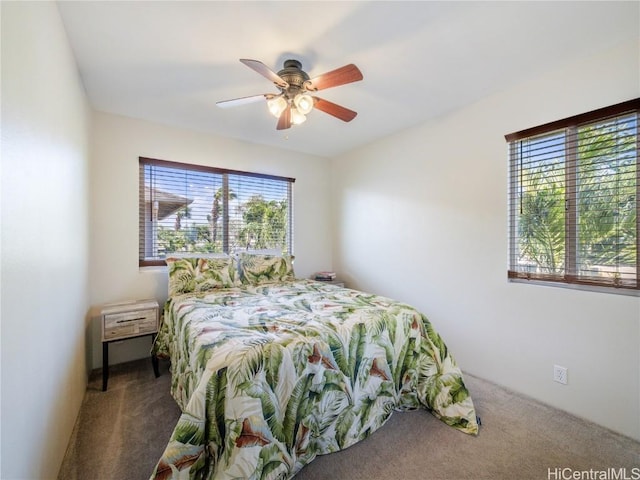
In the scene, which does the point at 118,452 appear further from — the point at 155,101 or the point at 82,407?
the point at 155,101

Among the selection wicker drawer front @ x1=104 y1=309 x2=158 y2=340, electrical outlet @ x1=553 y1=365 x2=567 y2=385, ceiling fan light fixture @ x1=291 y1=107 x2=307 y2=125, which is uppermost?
ceiling fan light fixture @ x1=291 y1=107 x2=307 y2=125

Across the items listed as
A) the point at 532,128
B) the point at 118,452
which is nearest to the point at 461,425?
the point at 118,452

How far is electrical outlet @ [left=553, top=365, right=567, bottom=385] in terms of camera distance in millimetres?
1973

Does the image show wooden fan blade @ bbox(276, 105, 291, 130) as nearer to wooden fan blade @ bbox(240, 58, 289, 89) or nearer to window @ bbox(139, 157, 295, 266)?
wooden fan blade @ bbox(240, 58, 289, 89)

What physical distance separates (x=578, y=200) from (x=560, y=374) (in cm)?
126

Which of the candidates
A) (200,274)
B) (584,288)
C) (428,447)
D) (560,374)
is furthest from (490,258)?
(200,274)

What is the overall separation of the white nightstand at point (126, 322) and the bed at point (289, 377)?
13 cm

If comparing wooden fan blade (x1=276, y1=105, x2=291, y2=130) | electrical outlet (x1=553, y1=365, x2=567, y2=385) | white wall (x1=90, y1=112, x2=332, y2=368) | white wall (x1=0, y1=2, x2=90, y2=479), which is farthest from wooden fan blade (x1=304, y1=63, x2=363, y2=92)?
electrical outlet (x1=553, y1=365, x2=567, y2=385)

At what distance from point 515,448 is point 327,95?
280 cm

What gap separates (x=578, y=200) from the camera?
1960 mm

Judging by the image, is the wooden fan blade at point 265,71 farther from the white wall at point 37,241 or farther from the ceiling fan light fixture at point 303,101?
the white wall at point 37,241

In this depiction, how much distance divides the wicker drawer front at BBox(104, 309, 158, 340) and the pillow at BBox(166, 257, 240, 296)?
27 centimetres

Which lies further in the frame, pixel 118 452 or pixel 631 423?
pixel 631 423

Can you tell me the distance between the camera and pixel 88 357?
2486mm
